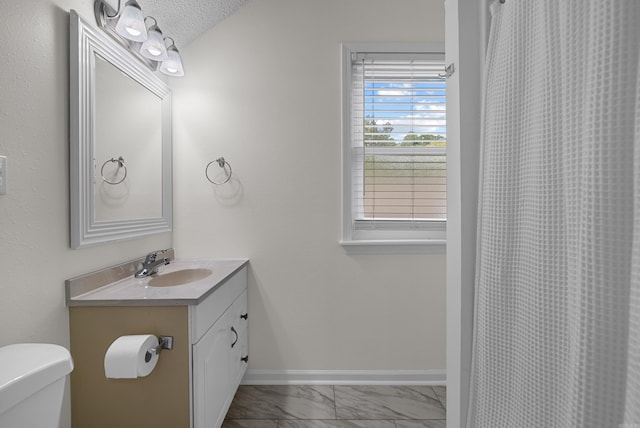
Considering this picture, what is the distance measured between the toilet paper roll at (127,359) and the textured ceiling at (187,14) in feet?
5.50

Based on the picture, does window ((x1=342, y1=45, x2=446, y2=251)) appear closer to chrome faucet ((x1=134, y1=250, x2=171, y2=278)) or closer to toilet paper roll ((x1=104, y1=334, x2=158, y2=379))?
chrome faucet ((x1=134, y1=250, x2=171, y2=278))

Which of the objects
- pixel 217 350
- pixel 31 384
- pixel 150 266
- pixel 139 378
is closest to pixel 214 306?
pixel 217 350

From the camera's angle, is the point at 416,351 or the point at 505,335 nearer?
the point at 505,335

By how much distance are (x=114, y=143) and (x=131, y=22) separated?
1.76 feet

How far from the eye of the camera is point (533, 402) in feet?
2.35

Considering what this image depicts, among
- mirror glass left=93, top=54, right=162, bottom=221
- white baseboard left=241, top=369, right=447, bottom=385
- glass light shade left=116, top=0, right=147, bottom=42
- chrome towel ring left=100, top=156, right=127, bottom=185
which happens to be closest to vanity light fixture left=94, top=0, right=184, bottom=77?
glass light shade left=116, top=0, right=147, bottom=42

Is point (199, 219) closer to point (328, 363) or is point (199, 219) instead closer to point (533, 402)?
point (328, 363)

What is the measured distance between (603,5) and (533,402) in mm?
830

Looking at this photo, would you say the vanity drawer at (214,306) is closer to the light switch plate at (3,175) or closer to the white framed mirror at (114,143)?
the white framed mirror at (114,143)

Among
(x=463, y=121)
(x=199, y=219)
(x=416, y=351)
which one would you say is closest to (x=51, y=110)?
(x=199, y=219)

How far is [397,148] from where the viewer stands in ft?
6.68

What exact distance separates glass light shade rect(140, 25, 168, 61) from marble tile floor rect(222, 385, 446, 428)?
1944 mm

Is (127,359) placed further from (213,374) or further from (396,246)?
(396,246)

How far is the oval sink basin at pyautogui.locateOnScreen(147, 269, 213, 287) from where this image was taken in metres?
1.65
